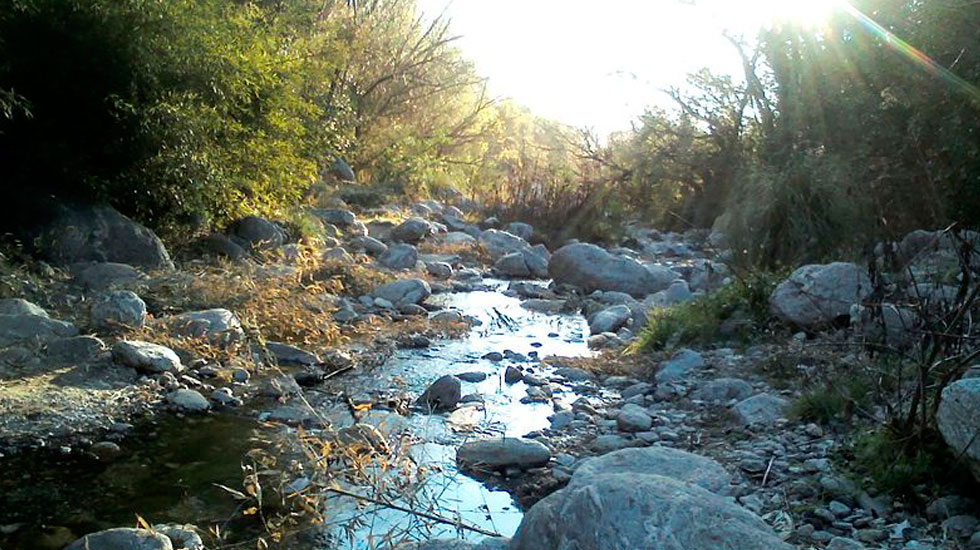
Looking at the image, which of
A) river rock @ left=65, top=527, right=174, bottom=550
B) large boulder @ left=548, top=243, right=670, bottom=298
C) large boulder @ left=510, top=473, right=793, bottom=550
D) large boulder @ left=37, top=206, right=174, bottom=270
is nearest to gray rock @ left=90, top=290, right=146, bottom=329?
large boulder @ left=37, top=206, right=174, bottom=270

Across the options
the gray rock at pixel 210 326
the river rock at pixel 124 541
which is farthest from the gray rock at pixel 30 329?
the river rock at pixel 124 541

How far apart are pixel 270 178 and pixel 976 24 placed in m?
7.85

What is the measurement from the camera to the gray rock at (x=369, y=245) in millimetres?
13883

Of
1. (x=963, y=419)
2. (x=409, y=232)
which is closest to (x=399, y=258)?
(x=409, y=232)

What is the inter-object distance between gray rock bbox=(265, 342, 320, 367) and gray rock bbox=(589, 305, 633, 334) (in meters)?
3.36

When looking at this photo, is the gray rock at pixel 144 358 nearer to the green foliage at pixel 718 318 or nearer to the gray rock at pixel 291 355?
the gray rock at pixel 291 355

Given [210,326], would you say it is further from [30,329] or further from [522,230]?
[522,230]

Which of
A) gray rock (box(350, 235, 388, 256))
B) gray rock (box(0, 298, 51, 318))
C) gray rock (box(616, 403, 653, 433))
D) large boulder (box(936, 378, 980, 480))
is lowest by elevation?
gray rock (box(350, 235, 388, 256))

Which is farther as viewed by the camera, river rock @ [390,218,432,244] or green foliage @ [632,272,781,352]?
river rock @ [390,218,432,244]

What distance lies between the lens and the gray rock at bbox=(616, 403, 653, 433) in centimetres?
625

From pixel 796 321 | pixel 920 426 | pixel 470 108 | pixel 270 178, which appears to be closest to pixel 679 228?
pixel 470 108

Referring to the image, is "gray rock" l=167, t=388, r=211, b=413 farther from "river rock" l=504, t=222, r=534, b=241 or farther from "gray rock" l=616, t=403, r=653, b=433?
"river rock" l=504, t=222, r=534, b=241

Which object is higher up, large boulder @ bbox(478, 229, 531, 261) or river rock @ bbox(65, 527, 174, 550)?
river rock @ bbox(65, 527, 174, 550)

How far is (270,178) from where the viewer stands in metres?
11.2
